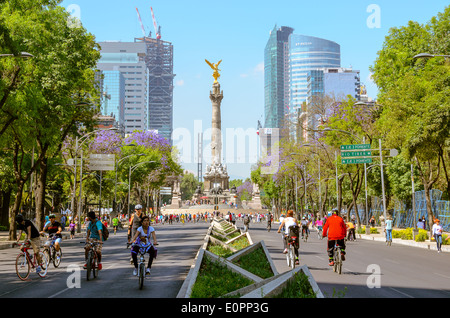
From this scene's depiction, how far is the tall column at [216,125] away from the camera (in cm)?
11544

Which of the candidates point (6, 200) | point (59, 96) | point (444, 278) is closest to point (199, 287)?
point (444, 278)

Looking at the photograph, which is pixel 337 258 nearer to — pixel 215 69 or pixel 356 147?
pixel 356 147

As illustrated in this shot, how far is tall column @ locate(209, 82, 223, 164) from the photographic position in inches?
4545

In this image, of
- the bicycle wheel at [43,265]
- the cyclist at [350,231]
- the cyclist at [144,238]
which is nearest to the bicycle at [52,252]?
the bicycle wheel at [43,265]

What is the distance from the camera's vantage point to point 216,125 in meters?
115

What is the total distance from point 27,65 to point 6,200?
28.4m

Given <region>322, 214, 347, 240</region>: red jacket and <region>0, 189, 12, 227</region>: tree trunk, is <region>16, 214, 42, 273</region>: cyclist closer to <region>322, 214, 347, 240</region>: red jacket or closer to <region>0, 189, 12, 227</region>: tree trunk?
<region>322, 214, 347, 240</region>: red jacket

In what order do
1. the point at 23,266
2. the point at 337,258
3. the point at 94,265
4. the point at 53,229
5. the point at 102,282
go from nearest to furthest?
the point at 102,282
the point at 94,265
the point at 23,266
the point at 337,258
the point at 53,229

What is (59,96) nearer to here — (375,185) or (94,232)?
(94,232)

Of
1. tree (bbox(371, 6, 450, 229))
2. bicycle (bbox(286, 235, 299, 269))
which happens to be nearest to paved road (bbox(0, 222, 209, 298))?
bicycle (bbox(286, 235, 299, 269))

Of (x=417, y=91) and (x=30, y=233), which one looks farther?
(x=417, y=91)

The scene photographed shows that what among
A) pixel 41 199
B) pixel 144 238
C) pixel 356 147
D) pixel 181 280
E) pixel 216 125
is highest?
pixel 216 125

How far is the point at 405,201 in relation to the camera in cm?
6512

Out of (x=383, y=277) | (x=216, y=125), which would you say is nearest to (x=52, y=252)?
(x=383, y=277)
